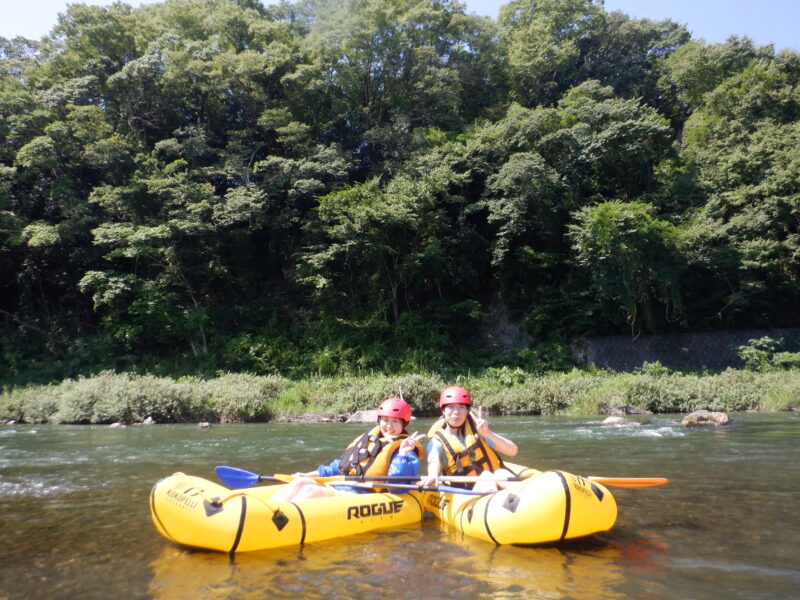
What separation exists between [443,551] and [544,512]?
774mm

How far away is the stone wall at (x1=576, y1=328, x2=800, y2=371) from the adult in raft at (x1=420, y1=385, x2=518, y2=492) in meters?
14.0

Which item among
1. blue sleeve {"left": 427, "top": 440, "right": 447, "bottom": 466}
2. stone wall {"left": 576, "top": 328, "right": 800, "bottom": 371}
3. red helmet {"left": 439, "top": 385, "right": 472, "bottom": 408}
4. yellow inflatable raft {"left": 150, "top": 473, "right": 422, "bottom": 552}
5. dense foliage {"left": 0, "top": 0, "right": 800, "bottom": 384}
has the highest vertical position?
dense foliage {"left": 0, "top": 0, "right": 800, "bottom": 384}

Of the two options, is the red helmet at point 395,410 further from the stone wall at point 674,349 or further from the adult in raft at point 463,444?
the stone wall at point 674,349

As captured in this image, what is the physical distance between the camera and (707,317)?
60.0ft

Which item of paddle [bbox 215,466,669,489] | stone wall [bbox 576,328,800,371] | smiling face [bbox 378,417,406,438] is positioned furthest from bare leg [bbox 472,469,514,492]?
stone wall [bbox 576,328,800,371]

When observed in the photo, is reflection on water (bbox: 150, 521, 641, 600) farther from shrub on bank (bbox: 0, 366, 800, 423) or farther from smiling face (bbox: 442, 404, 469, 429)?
shrub on bank (bbox: 0, 366, 800, 423)

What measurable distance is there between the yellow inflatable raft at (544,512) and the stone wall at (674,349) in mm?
14713

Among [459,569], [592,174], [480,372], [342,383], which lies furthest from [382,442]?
[592,174]

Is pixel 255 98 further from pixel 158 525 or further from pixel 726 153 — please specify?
pixel 158 525

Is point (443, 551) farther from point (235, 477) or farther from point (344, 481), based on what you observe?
point (235, 477)

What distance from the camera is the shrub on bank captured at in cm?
1344

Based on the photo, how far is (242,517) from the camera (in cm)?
384

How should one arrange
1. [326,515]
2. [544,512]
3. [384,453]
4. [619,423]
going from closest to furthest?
1. [544,512]
2. [326,515]
3. [384,453]
4. [619,423]

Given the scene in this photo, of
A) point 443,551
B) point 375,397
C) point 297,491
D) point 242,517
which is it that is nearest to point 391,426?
A: point 297,491
